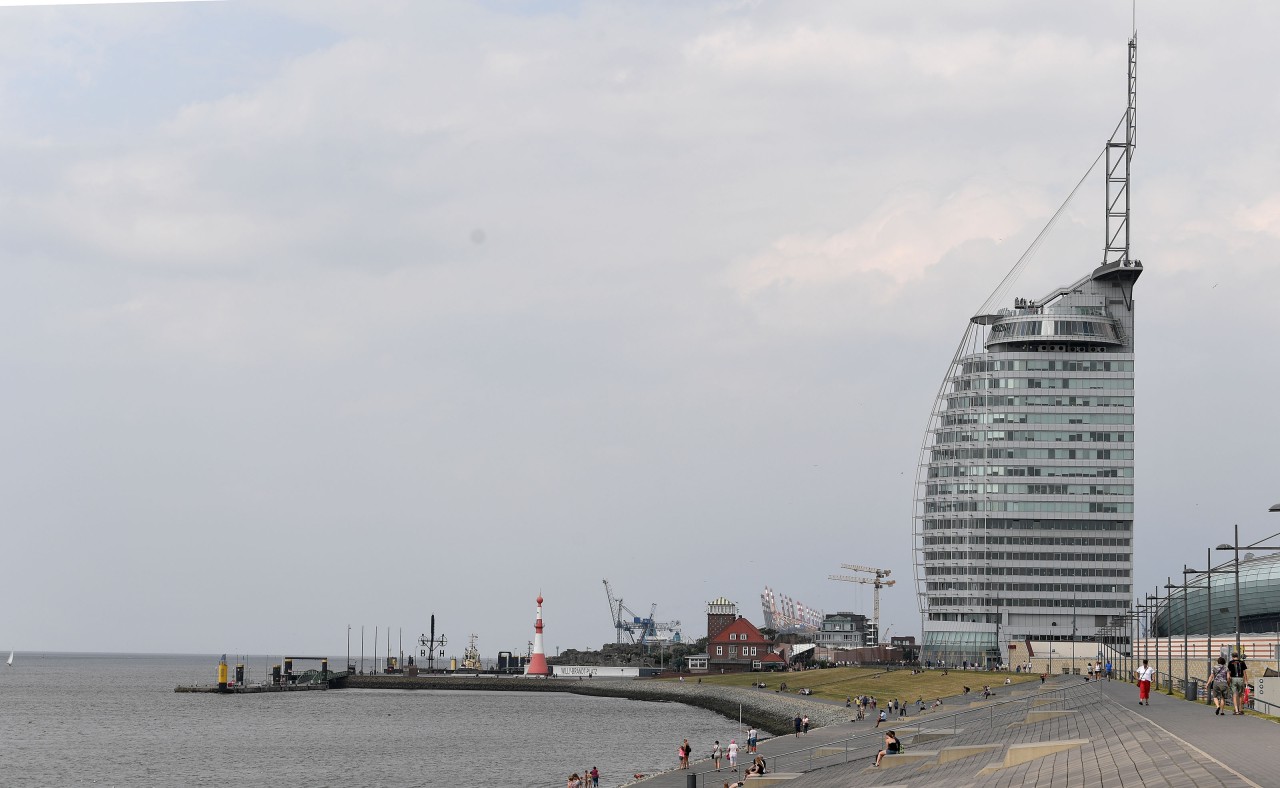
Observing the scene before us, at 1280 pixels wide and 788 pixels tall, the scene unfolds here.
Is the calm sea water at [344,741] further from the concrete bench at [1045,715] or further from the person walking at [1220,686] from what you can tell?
the person walking at [1220,686]

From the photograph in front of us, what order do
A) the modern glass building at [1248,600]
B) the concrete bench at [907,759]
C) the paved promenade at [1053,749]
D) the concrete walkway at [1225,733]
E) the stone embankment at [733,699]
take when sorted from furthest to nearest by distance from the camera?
1. the modern glass building at [1248,600]
2. the stone embankment at [733,699]
3. the concrete bench at [907,759]
4. the paved promenade at [1053,749]
5. the concrete walkway at [1225,733]

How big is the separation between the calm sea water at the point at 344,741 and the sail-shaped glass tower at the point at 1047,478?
173 feet

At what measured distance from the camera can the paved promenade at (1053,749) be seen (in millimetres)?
32031

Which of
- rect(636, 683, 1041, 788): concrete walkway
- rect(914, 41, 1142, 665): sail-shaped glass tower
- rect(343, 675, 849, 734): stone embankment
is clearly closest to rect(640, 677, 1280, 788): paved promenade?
rect(636, 683, 1041, 788): concrete walkway

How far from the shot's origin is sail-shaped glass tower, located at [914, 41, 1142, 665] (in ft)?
625

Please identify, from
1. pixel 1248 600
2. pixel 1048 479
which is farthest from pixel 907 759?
pixel 1048 479

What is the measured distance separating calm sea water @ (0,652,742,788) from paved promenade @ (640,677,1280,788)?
14.7 metres

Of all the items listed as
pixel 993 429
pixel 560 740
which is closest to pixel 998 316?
pixel 993 429

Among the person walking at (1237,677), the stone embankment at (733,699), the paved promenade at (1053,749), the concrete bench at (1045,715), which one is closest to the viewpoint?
the paved promenade at (1053,749)

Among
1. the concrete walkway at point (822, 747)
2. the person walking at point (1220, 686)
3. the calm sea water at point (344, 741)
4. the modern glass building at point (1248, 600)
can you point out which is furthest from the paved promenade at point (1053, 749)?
the modern glass building at point (1248, 600)

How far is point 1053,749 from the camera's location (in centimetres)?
4203

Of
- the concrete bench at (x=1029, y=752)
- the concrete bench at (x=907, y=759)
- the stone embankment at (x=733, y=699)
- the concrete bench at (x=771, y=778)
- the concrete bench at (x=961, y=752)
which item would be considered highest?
the concrete bench at (x=1029, y=752)

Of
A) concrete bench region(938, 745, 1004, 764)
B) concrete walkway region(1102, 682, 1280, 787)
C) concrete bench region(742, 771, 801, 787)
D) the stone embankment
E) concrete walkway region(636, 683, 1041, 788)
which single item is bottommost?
the stone embankment

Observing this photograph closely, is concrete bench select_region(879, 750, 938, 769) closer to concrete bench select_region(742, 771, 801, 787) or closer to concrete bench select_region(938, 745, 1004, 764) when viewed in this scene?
concrete bench select_region(938, 745, 1004, 764)
